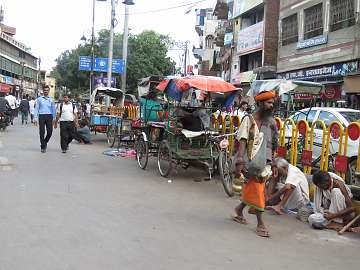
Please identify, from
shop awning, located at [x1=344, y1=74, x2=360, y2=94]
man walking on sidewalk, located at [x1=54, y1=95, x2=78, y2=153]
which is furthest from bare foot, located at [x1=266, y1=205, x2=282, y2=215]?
shop awning, located at [x1=344, y1=74, x2=360, y2=94]

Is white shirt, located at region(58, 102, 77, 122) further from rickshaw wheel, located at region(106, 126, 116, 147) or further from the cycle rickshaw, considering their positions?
the cycle rickshaw

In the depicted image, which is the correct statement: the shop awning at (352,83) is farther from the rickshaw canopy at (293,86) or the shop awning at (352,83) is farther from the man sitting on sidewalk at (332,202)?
the man sitting on sidewalk at (332,202)

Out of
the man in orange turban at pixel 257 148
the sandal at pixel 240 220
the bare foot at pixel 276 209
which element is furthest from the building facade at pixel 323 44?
the man in orange turban at pixel 257 148

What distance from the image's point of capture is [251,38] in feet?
109

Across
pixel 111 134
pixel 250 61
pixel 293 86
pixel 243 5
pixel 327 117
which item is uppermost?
pixel 243 5

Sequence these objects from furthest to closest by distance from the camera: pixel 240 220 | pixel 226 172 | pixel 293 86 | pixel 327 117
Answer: pixel 293 86 < pixel 327 117 < pixel 226 172 < pixel 240 220

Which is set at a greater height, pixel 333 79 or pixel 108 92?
pixel 333 79

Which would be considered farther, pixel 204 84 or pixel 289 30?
pixel 289 30

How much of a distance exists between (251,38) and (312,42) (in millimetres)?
10166

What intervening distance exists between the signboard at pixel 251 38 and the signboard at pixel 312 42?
21.3ft

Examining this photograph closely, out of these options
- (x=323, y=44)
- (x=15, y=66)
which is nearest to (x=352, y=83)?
(x=323, y=44)

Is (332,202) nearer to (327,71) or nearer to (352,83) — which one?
(352,83)

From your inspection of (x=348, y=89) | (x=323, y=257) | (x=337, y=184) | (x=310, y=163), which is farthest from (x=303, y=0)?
→ (x=323, y=257)

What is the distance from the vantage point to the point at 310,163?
872cm
